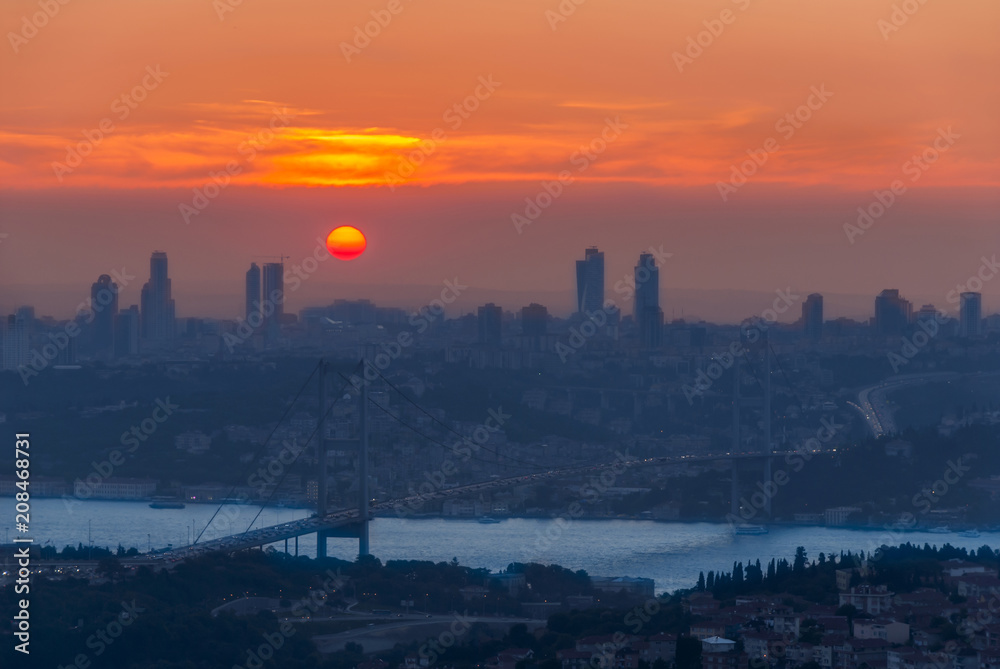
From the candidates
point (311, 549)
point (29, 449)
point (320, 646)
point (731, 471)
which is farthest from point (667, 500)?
point (320, 646)

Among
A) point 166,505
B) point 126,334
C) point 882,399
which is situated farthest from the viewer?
point 126,334

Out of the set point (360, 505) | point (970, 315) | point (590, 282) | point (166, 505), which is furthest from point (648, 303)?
point (360, 505)

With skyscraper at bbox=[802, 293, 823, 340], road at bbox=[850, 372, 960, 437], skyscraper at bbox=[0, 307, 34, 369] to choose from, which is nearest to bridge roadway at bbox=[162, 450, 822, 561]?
road at bbox=[850, 372, 960, 437]

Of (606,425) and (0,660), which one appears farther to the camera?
(606,425)

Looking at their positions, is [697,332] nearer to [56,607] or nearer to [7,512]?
[7,512]

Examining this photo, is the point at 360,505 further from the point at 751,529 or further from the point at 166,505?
the point at 166,505

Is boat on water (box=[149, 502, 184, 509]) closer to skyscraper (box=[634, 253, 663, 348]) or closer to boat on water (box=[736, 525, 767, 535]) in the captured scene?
boat on water (box=[736, 525, 767, 535])
